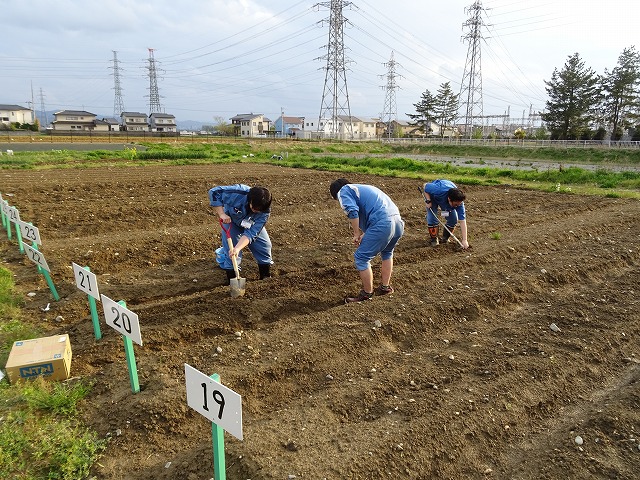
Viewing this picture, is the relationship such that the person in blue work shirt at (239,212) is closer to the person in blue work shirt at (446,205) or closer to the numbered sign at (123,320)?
the numbered sign at (123,320)

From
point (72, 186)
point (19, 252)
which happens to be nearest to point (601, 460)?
point (19, 252)

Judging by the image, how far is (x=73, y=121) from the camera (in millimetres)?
68375

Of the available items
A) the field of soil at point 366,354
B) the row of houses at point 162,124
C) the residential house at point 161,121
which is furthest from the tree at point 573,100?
the residential house at point 161,121

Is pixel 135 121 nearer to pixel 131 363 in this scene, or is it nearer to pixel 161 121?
pixel 161 121

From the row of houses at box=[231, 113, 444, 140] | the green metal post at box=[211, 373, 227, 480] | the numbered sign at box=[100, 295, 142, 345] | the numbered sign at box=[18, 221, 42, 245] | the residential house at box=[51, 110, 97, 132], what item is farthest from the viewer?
the row of houses at box=[231, 113, 444, 140]

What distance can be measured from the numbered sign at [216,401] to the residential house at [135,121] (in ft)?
252

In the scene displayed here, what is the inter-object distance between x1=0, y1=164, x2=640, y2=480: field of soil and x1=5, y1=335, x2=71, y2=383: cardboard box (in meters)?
0.26

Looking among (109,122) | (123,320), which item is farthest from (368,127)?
(123,320)

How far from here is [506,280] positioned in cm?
605

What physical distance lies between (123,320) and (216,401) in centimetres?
152

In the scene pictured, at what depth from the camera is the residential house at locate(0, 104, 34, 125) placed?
69375mm

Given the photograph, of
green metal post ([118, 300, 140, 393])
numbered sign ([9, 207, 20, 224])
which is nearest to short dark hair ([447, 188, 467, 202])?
green metal post ([118, 300, 140, 393])

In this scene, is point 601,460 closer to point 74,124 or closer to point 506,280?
point 506,280

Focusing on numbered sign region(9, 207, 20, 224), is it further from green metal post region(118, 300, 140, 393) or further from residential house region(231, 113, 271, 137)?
residential house region(231, 113, 271, 137)
